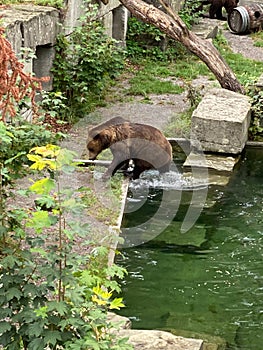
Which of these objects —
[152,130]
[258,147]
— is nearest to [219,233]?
[152,130]

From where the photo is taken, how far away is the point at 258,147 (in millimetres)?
11930

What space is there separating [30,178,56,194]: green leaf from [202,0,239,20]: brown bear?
16.7 metres

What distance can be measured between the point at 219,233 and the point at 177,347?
3546 millimetres

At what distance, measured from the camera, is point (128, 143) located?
10.1 m

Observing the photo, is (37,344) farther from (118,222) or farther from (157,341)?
(118,222)

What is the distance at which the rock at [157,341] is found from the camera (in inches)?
222

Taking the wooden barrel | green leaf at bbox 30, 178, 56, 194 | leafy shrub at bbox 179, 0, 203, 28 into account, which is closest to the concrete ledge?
green leaf at bbox 30, 178, 56, 194

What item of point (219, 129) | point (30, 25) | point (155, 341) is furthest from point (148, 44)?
point (155, 341)

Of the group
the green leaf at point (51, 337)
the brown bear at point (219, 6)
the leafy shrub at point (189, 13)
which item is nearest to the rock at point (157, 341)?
the green leaf at point (51, 337)

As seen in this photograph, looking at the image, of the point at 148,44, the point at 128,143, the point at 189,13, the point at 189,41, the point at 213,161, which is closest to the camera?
the point at 128,143

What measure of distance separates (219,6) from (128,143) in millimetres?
11768

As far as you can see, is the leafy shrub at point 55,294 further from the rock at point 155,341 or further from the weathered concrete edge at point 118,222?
the weathered concrete edge at point 118,222

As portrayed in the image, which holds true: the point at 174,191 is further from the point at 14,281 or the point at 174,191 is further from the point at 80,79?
the point at 14,281

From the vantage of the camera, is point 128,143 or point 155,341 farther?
point 128,143
